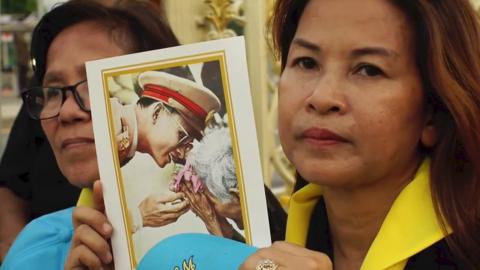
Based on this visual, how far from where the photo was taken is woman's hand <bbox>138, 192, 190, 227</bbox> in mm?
1248

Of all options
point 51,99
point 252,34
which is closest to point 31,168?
point 51,99

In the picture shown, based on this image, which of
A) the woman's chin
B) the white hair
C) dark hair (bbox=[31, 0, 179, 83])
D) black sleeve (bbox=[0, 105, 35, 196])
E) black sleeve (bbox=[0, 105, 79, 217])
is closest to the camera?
the white hair

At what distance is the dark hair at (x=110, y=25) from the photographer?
1551mm

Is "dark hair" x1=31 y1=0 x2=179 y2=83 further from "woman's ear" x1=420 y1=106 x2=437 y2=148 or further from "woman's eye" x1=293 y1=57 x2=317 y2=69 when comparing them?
"woman's ear" x1=420 y1=106 x2=437 y2=148

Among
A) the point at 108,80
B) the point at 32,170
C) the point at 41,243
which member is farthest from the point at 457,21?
the point at 32,170

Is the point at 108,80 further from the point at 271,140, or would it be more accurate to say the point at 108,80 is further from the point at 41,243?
the point at 271,140

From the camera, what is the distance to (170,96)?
1.25 meters

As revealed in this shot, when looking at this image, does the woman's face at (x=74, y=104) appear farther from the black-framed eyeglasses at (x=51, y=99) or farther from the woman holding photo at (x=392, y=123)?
the woman holding photo at (x=392, y=123)

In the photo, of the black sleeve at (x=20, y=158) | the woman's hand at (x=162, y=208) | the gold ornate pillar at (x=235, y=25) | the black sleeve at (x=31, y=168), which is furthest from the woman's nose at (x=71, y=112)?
the gold ornate pillar at (x=235, y=25)

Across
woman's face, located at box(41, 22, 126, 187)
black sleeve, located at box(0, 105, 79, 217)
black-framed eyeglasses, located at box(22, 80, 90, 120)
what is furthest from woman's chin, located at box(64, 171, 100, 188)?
black sleeve, located at box(0, 105, 79, 217)

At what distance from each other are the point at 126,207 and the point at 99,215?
0.21 ft

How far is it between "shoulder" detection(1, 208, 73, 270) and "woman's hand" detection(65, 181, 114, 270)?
0.11 metres

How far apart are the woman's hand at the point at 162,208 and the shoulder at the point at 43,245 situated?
290 millimetres

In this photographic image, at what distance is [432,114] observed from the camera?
3.77 feet
